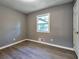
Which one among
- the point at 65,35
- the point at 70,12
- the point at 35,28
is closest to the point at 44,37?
the point at 35,28

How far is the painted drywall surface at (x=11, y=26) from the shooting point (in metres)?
3.39

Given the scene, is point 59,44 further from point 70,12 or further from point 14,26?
point 14,26

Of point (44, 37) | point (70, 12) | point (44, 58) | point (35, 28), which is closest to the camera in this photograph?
point (44, 58)

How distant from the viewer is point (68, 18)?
122 inches

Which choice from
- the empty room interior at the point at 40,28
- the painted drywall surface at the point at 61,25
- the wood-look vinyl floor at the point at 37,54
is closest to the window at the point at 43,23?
the empty room interior at the point at 40,28

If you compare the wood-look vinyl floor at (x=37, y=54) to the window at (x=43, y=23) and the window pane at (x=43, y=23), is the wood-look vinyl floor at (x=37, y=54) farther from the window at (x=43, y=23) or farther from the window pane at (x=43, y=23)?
the window pane at (x=43, y=23)

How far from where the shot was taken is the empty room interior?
280 cm

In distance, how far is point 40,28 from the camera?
14.2 ft

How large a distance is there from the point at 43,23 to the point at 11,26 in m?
2.06

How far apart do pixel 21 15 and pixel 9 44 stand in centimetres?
221

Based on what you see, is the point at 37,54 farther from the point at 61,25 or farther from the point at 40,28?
the point at 40,28

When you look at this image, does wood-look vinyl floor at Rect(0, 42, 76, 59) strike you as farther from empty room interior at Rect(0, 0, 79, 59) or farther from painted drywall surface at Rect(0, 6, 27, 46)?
Result: painted drywall surface at Rect(0, 6, 27, 46)

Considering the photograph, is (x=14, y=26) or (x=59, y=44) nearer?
(x=59, y=44)

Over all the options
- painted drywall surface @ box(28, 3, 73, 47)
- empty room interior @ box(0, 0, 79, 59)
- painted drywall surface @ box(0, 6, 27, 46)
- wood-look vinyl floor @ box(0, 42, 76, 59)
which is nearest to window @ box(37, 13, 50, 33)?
empty room interior @ box(0, 0, 79, 59)
